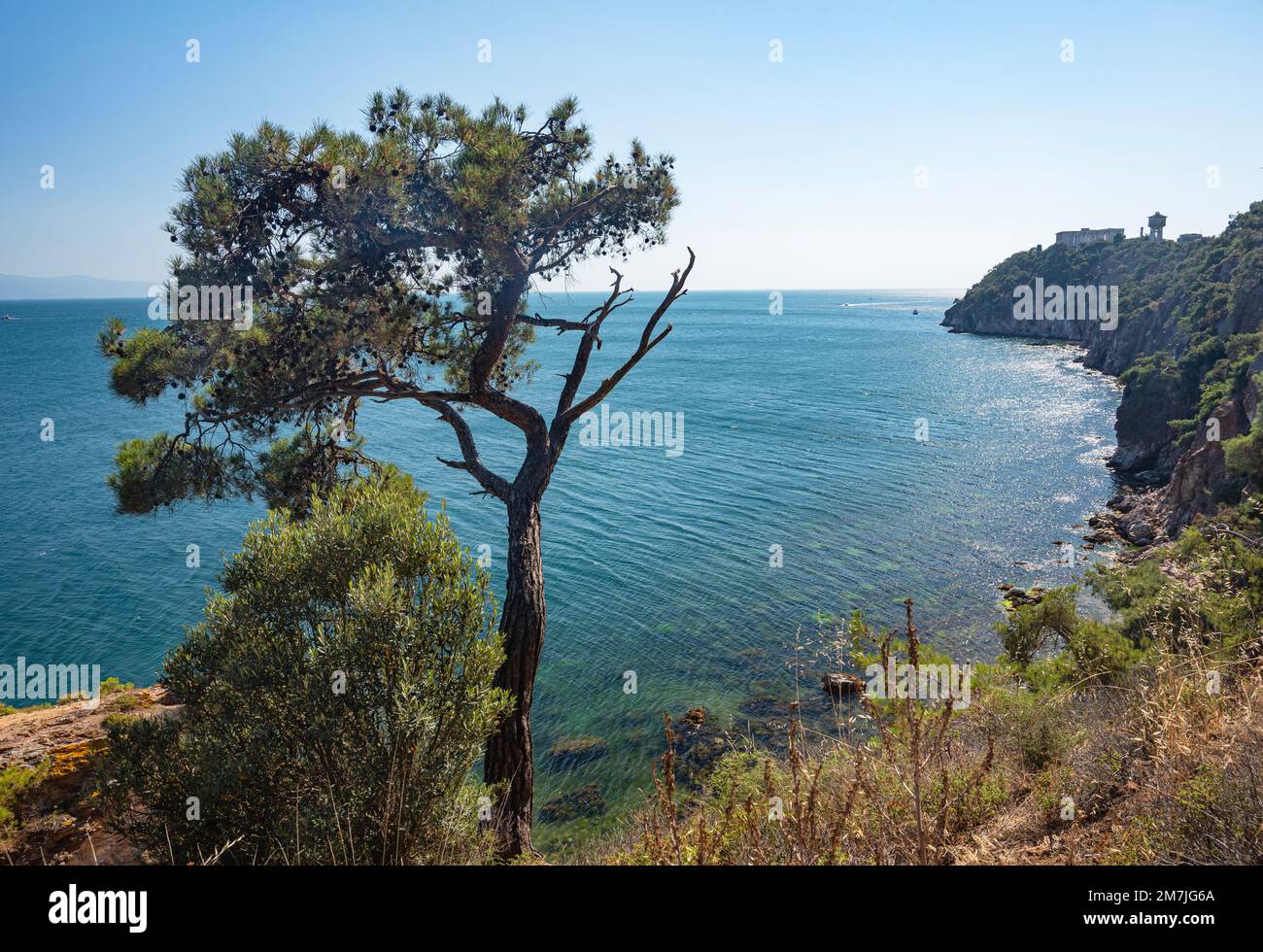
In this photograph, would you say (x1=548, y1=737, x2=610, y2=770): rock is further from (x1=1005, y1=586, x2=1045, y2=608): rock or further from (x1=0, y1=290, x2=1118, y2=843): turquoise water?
(x1=1005, y1=586, x2=1045, y2=608): rock

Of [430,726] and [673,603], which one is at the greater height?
[430,726]

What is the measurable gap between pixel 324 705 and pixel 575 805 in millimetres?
9700

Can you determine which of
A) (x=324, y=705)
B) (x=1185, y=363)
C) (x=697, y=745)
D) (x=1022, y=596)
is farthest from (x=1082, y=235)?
(x=324, y=705)

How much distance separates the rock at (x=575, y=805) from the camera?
14.6 m

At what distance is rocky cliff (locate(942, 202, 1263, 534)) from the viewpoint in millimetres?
27969

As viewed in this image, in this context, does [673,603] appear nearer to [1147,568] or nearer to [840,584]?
[840,584]

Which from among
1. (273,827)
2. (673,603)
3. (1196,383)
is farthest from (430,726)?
(1196,383)

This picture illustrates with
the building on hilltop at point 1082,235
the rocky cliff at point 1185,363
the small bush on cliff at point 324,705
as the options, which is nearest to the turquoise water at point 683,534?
the rocky cliff at point 1185,363

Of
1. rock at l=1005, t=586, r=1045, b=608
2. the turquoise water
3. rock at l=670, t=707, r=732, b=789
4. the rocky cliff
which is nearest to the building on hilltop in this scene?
the rocky cliff

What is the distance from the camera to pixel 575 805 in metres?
14.9

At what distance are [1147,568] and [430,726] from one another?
64.4 ft

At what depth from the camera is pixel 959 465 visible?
138 feet

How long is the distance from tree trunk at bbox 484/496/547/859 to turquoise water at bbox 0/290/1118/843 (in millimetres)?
5583

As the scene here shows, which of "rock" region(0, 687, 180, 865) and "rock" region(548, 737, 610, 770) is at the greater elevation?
"rock" region(0, 687, 180, 865)
